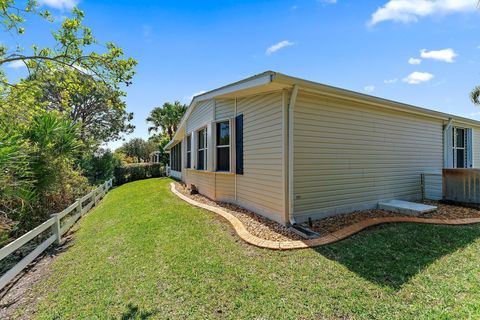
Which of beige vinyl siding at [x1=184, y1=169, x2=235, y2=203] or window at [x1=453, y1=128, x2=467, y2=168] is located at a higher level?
window at [x1=453, y1=128, x2=467, y2=168]

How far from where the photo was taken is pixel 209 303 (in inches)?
103

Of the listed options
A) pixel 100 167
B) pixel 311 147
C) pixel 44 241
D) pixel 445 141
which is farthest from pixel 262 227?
pixel 100 167

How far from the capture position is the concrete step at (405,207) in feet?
18.7

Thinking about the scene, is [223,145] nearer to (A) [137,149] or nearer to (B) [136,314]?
(B) [136,314]

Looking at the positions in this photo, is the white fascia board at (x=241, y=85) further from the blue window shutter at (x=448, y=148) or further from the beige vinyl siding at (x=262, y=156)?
the blue window shutter at (x=448, y=148)

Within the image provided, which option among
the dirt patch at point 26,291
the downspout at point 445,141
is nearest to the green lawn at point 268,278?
the dirt patch at point 26,291

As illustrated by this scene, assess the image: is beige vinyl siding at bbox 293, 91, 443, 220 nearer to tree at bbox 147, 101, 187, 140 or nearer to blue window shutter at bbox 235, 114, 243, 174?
blue window shutter at bbox 235, 114, 243, 174

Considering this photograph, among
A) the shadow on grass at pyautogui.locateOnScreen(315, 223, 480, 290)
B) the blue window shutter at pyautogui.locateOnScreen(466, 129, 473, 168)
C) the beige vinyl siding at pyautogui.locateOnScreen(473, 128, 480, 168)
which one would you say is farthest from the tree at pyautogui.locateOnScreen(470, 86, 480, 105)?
the shadow on grass at pyautogui.locateOnScreen(315, 223, 480, 290)

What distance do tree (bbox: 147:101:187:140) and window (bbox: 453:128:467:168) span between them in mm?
26202

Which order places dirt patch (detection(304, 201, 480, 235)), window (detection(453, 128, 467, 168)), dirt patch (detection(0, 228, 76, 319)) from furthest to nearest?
window (detection(453, 128, 467, 168)), dirt patch (detection(304, 201, 480, 235)), dirt patch (detection(0, 228, 76, 319))

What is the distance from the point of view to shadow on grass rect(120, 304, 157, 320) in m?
2.46

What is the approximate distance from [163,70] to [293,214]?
762cm

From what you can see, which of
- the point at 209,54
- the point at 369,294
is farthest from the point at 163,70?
the point at 369,294

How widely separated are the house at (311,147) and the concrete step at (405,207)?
0.79 feet
